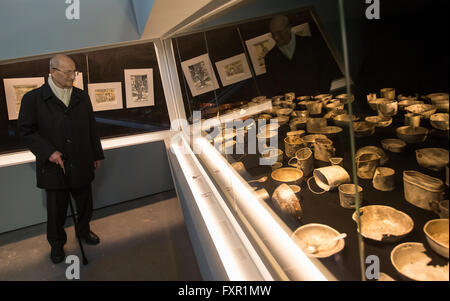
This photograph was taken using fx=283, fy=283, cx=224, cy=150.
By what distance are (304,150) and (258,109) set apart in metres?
0.43

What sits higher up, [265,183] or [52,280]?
[265,183]

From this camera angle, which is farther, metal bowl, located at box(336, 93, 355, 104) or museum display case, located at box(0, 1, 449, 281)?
museum display case, located at box(0, 1, 449, 281)

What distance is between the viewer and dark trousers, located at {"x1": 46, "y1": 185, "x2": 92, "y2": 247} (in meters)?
2.22

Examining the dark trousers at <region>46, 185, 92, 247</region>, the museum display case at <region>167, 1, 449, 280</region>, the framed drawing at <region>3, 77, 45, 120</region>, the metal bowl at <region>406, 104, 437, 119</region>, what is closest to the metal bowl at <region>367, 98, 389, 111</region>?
the museum display case at <region>167, 1, 449, 280</region>

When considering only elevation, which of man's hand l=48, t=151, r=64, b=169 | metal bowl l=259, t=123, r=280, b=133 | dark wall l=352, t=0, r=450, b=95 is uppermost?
dark wall l=352, t=0, r=450, b=95

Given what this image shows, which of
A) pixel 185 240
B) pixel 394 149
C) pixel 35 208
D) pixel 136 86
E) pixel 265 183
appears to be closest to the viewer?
pixel 394 149

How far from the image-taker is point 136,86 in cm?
328

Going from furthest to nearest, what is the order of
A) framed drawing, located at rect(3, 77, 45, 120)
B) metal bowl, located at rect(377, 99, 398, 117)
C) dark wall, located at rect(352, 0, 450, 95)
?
framed drawing, located at rect(3, 77, 45, 120)
metal bowl, located at rect(377, 99, 398, 117)
dark wall, located at rect(352, 0, 450, 95)

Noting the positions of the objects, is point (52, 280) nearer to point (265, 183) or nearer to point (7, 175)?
→ point (7, 175)

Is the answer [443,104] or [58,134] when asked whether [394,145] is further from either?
[58,134]

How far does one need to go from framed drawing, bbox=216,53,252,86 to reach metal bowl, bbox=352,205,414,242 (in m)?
1.06

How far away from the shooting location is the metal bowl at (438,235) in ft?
2.10

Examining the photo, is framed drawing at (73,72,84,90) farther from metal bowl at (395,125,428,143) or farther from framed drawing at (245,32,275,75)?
metal bowl at (395,125,428,143)
